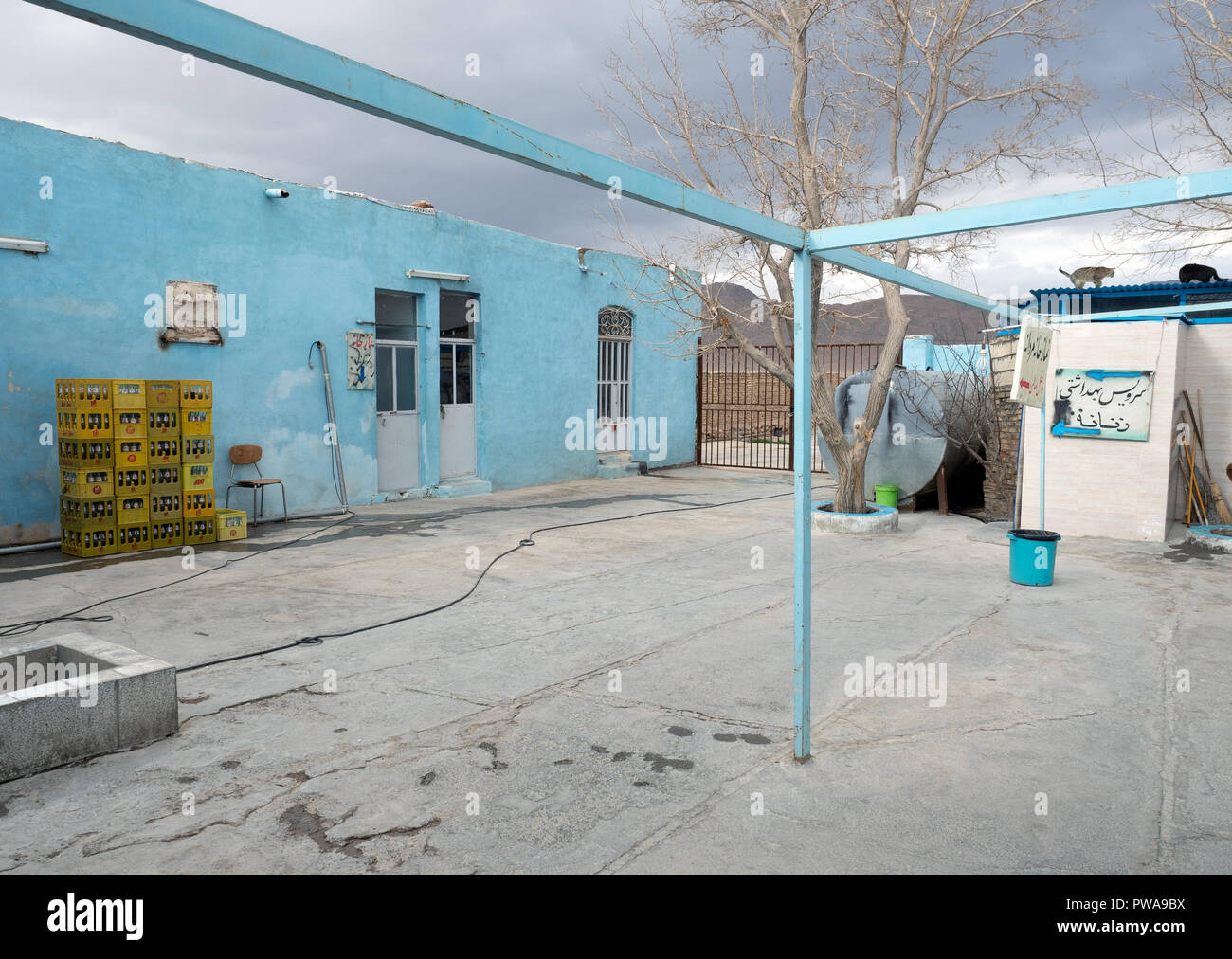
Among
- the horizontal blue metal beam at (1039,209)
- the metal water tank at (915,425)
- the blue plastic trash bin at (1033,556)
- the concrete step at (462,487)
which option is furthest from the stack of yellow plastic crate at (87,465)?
the metal water tank at (915,425)

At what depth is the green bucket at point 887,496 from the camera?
1219cm

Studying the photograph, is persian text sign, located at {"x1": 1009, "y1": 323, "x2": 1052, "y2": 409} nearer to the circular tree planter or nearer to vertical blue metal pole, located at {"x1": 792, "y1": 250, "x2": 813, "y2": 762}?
the circular tree planter

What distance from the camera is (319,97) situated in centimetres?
231

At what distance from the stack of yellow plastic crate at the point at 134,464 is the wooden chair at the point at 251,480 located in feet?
2.88

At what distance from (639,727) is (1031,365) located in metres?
4.79

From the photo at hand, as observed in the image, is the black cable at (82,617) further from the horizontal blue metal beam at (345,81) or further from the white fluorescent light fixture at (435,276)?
the white fluorescent light fixture at (435,276)

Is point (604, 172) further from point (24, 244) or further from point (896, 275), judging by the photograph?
point (24, 244)

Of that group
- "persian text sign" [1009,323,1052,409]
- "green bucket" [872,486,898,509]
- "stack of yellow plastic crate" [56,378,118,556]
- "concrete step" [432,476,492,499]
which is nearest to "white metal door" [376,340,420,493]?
"concrete step" [432,476,492,499]

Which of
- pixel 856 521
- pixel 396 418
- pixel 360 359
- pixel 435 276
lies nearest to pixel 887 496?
pixel 856 521

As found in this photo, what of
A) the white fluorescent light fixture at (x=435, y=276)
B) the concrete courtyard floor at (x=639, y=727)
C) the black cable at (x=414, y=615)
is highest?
the white fluorescent light fixture at (x=435, y=276)

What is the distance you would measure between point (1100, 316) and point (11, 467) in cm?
1098

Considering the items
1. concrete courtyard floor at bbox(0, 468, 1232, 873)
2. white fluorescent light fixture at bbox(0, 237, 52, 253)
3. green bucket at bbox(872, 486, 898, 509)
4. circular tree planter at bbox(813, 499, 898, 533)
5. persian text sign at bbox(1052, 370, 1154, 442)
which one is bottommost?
concrete courtyard floor at bbox(0, 468, 1232, 873)

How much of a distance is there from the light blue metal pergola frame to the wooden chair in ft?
26.0

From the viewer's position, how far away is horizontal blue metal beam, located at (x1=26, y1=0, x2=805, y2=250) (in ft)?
6.48
